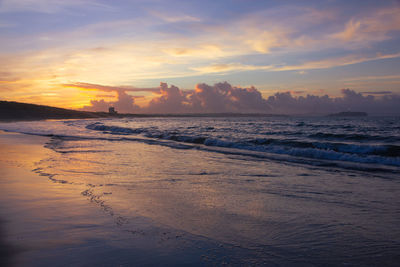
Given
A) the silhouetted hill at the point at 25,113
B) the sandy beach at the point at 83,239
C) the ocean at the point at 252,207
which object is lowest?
the ocean at the point at 252,207

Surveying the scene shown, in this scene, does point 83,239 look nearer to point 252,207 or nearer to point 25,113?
point 252,207

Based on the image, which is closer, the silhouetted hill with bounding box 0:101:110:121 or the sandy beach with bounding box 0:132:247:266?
the sandy beach with bounding box 0:132:247:266

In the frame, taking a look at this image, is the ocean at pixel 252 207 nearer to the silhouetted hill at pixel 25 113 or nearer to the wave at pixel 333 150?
the wave at pixel 333 150

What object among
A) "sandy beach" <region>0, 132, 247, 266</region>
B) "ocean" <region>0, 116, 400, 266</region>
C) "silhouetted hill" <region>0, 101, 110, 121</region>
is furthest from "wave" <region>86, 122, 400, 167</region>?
"silhouetted hill" <region>0, 101, 110, 121</region>

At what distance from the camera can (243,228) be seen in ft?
13.1

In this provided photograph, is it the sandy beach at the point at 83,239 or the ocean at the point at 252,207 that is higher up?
the sandy beach at the point at 83,239

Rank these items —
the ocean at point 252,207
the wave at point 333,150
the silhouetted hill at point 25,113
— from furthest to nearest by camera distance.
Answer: the silhouetted hill at point 25,113 < the wave at point 333,150 < the ocean at point 252,207

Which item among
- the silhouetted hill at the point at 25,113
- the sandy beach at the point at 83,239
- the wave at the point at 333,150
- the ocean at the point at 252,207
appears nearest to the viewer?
the sandy beach at the point at 83,239

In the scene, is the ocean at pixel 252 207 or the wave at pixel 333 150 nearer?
the ocean at pixel 252 207

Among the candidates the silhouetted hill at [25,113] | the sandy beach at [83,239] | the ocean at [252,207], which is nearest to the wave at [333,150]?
the ocean at [252,207]

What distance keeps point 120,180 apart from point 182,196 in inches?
81.2

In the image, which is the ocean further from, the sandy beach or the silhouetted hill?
the silhouetted hill

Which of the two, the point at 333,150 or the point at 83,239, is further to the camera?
the point at 333,150

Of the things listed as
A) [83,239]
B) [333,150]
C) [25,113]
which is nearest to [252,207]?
[83,239]
